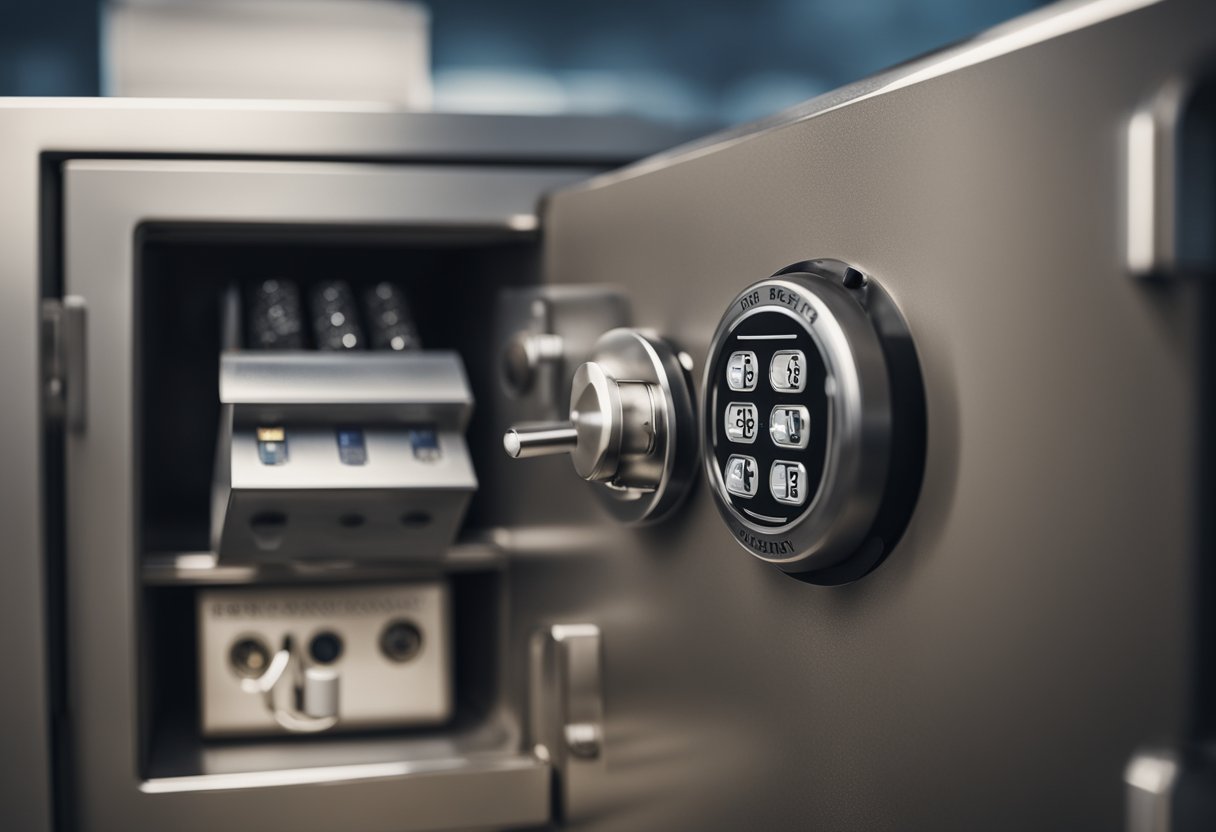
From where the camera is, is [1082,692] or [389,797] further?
[389,797]

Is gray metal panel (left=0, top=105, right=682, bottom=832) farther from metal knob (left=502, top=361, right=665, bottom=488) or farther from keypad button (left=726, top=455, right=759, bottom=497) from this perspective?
keypad button (left=726, top=455, right=759, bottom=497)

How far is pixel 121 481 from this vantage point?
0.83 m

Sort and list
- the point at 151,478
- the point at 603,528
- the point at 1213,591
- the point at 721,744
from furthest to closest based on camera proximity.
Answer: the point at 151,478, the point at 603,528, the point at 721,744, the point at 1213,591

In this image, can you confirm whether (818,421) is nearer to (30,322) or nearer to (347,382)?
(347,382)

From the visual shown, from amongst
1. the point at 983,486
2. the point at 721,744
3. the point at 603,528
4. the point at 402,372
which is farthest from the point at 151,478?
the point at 983,486

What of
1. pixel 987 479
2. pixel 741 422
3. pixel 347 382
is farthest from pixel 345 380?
pixel 987 479

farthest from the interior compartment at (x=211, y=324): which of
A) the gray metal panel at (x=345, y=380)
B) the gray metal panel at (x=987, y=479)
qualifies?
the gray metal panel at (x=987, y=479)

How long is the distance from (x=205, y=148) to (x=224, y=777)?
42cm

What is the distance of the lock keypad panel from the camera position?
42 centimetres

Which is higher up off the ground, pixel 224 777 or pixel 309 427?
pixel 309 427

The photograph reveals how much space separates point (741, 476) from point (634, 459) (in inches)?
4.1

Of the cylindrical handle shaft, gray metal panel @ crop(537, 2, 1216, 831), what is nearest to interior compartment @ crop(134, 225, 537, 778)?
the cylindrical handle shaft

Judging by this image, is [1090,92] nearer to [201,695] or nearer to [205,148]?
[205,148]

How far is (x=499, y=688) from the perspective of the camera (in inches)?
38.6
